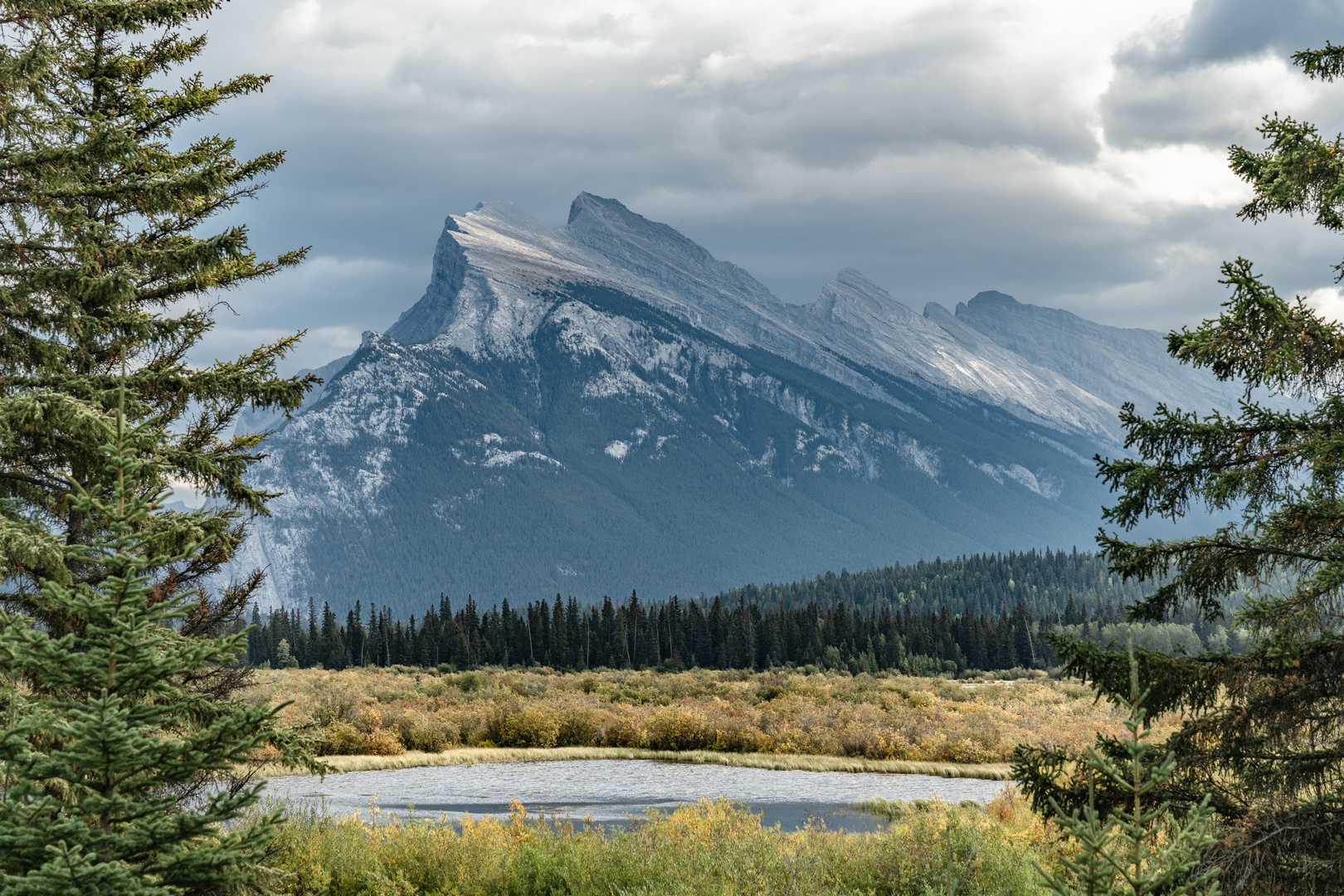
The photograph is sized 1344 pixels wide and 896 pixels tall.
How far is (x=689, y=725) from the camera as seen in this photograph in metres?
37.1

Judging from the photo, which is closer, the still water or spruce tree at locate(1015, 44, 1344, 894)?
spruce tree at locate(1015, 44, 1344, 894)

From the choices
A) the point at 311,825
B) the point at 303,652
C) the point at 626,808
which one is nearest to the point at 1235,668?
the point at 311,825

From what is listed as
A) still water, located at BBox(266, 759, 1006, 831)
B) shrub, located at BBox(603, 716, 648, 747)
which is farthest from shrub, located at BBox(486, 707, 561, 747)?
still water, located at BBox(266, 759, 1006, 831)

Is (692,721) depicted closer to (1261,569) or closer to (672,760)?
(672,760)

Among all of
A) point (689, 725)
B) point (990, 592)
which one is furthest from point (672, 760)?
point (990, 592)

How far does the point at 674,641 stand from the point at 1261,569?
110 m

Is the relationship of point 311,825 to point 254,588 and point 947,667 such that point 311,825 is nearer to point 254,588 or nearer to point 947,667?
point 254,588

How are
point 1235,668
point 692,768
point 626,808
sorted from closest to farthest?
point 1235,668 < point 626,808 < point 692,768

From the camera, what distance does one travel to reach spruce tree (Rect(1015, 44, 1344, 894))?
9633 millimetres

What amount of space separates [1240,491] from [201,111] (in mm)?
15583

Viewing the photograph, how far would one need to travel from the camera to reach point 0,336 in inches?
475

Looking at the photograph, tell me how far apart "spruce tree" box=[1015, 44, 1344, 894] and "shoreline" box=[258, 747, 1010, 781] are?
2145 cm

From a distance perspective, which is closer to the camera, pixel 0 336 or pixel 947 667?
pixel 0 336

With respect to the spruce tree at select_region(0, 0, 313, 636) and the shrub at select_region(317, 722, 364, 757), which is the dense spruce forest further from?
the spruce tree at select_region(0, 0, 313, 636)
